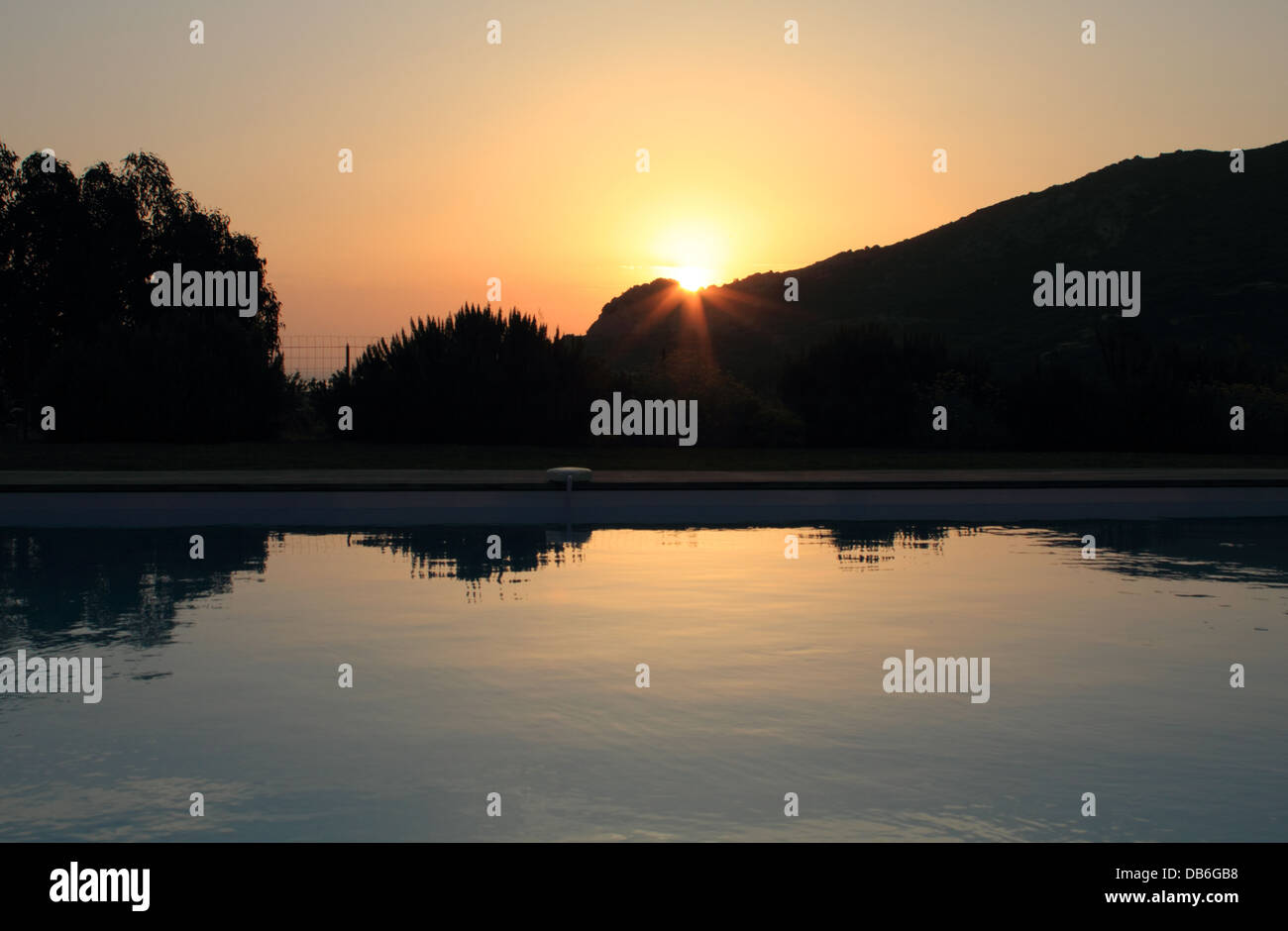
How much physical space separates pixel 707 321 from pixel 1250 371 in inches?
3227

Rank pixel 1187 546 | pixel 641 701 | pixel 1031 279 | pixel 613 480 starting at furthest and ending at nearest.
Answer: pixel 1031 279
pixel 613 480
pixel 1187 546
pixel 641 701

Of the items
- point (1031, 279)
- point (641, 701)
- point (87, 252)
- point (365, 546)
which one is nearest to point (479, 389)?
point (365, 546)

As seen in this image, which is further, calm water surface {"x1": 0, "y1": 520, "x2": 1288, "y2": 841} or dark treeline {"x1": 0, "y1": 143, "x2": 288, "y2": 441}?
dark treeline {"x1": 0, "y1": 143, "x2": 288, "y2": 441}

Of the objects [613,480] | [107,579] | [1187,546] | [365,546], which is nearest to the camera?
[107,579]

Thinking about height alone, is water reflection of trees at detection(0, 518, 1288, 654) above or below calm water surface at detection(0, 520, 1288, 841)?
above

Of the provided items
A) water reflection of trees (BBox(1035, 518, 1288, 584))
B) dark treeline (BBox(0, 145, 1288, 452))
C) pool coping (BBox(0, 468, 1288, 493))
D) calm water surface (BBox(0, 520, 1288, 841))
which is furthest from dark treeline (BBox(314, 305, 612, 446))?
calm water surface (BBox(0, 520, 1288, 841))

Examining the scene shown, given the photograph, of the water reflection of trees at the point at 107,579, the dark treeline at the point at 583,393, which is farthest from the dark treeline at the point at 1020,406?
the water reflection of trees at the point at 107,579

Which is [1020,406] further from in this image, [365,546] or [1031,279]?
[1031,279]

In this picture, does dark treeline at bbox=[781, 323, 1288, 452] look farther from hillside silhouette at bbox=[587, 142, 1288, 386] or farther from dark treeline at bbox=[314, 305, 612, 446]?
hillside silhouette at bbox=[587, 142, 1288, 386]

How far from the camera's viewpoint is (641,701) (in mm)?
8586

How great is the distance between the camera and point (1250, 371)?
4212cm

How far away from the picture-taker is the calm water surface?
6188mm
